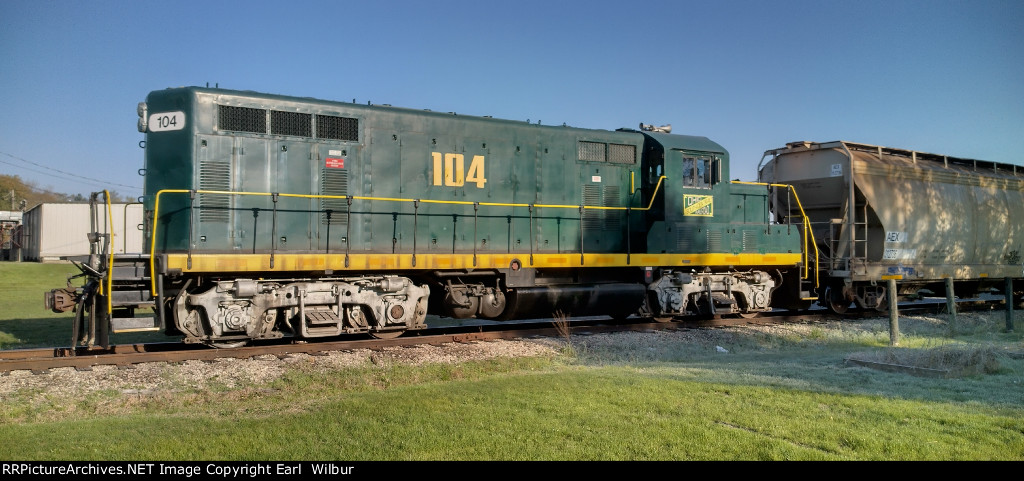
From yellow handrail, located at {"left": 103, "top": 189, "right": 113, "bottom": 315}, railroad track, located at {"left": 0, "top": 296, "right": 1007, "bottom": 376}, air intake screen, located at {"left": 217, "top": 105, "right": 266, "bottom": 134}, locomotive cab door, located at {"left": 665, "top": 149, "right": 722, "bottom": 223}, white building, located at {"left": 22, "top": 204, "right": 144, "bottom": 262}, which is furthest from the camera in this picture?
white building, located at {"left": 22, "top": 204, "right": 144, "bottom": 262}

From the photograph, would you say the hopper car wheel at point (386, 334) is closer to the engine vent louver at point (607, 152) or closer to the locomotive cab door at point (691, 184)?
the engine vent louver at point (607, 152)

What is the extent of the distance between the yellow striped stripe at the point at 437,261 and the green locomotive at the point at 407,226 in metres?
0.03

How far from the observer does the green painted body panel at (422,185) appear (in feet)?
34.5

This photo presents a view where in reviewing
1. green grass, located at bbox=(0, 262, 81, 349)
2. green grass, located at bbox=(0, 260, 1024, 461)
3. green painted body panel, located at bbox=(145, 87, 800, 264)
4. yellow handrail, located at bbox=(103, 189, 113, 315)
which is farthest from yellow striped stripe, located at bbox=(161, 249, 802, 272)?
green grass, located at bbox=(0, 262, 81, 349)

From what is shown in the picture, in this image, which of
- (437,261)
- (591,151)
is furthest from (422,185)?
(591,151)

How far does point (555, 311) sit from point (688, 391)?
587 cm

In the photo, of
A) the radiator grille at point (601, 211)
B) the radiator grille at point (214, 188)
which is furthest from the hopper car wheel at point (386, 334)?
the radiator grille at point (601, 211)

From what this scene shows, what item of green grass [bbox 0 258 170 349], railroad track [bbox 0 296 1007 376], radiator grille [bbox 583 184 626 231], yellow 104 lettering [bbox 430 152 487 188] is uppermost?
yellow 104 lettering [bbox 430 152 487 188]

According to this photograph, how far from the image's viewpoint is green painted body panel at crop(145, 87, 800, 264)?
10.5 metres

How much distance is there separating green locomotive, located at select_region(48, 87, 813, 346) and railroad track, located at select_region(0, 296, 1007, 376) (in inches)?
11.7

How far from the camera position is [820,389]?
756 centimetres

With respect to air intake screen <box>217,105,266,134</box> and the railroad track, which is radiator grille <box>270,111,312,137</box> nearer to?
air intake screen <box>217,105,266,134</box>

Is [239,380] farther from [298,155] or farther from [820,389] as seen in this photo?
[820,389]
